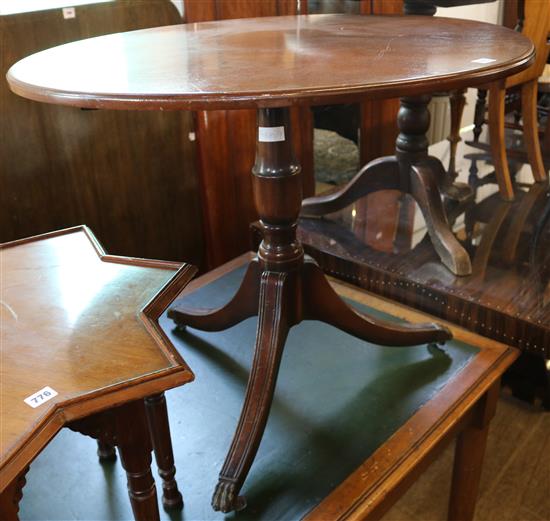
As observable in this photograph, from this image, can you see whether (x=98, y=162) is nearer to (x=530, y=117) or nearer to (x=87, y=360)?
(x=87, y=360)

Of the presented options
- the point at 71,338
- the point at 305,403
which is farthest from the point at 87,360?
the point at 305,403

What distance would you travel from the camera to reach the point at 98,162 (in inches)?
71.6

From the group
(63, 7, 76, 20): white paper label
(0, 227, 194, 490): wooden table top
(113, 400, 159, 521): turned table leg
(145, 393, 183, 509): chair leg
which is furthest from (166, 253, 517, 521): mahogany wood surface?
(63, 7, 76, 20): white paper label

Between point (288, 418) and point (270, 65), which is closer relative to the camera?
point (270, 65)

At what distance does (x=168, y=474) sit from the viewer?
1.04 meters

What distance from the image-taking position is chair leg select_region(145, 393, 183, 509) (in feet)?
3.06

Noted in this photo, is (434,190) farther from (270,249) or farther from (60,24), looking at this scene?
(60,24)

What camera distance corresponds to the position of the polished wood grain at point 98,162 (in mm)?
1630

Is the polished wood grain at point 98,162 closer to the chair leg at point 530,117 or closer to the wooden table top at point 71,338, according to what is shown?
the wooden table top at point 71,338

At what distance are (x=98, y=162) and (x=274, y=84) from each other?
1086 mm

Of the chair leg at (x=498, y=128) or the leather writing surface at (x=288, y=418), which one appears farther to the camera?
the chair leg at (x=498, y=128)

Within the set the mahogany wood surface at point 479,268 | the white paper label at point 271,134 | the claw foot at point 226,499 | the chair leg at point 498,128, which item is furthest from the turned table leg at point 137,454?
the chair leg at point 498,128

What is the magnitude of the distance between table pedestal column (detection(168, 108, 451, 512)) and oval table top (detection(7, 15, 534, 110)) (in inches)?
5.9

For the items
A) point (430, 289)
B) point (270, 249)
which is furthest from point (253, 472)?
point (430, 289)
